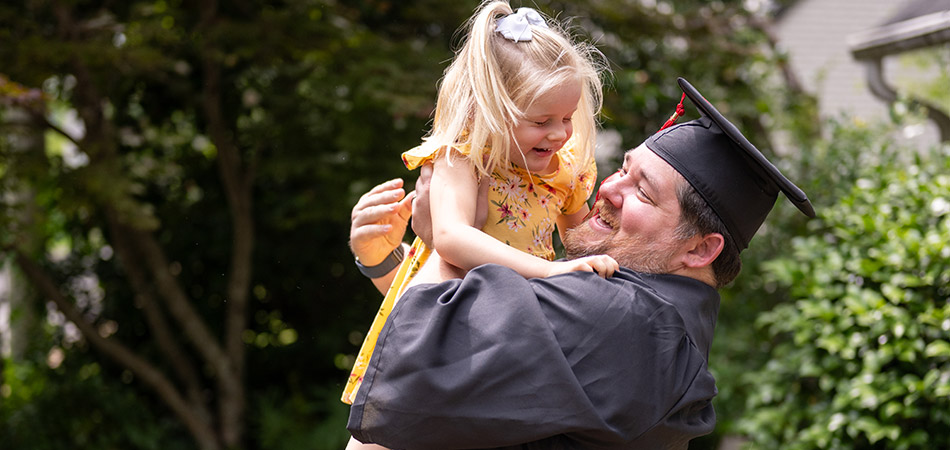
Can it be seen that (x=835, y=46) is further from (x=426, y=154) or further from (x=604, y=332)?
(x=604, y=332)

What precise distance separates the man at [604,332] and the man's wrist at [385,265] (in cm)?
57

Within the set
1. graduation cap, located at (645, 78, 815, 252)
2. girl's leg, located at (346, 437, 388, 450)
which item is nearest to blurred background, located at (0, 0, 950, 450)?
graduation cap, located at (645, 78, 815, 252)

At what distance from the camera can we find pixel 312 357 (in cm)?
660

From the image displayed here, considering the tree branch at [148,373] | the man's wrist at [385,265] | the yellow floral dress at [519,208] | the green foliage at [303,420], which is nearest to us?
the yellow floral dress at [519,208]

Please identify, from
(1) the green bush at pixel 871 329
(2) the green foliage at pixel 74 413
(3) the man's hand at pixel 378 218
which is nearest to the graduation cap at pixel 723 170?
(3) the man's hand at pixel 378 218

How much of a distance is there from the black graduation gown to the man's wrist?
570mm

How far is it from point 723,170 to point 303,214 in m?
4.13

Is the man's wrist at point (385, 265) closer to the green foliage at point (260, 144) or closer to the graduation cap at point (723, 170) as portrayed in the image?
the graduation cap at point (723, 170)

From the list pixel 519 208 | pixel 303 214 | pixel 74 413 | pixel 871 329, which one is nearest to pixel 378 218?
pixel 519 208

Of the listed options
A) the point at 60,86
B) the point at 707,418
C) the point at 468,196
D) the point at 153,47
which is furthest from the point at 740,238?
the point at 60,86

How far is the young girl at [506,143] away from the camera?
1.85 meters

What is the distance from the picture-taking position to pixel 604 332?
1657 mm

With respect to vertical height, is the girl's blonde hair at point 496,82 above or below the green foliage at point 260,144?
above

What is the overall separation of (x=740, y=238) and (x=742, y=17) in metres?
6.04
